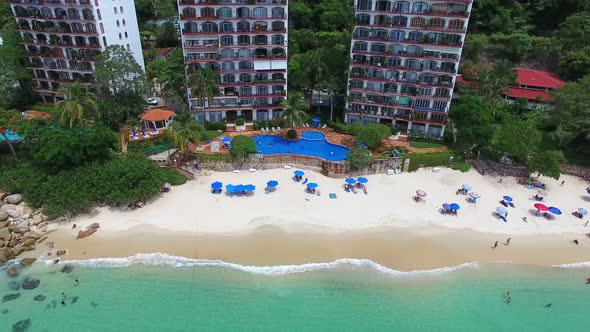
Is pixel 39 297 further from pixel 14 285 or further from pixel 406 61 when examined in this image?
pixel 406 61

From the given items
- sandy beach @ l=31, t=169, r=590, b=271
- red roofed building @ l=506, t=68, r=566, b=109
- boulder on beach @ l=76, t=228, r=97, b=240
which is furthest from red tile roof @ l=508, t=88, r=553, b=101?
boulder on beach @ l=76, t=228, r=97, b=240

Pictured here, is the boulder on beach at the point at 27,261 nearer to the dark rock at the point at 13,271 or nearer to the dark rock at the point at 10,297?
the dark rock at the point at 13,271

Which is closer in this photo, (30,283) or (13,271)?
(30,283)

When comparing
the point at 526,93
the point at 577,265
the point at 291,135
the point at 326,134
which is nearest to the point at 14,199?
the point at 291,135

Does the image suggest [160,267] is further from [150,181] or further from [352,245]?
[352,245]

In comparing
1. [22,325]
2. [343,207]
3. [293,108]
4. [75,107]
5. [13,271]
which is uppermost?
[75,107]

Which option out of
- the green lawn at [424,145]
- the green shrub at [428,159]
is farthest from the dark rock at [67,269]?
the green lawn at [424,145]
